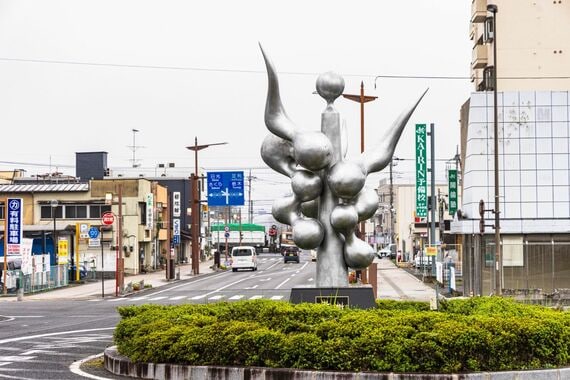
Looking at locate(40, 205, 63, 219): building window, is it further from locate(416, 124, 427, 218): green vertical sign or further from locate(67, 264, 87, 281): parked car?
locate(416, 124, 427, 218): green vertical sign

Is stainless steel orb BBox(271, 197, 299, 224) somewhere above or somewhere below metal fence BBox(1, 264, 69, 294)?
above

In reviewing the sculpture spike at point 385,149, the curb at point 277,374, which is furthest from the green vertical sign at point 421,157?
the curb at point 277,374

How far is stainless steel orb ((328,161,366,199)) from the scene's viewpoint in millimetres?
17656

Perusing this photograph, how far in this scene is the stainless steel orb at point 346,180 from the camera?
17.7 m

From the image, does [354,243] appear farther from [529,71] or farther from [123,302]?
[529,71]

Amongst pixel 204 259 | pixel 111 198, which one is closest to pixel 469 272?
pixel 111 198

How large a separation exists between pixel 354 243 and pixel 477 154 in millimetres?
20807

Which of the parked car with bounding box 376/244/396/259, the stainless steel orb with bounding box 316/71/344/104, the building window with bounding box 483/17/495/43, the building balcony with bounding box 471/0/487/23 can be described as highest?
the building balcony with bounding box 471/0/487/23

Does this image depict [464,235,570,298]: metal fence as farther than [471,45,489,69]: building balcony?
No

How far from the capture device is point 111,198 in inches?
2505

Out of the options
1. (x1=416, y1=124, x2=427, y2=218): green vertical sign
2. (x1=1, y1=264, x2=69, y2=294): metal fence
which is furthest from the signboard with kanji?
(x1=416, y1=124, x2=427, y2=218): green vertical sign

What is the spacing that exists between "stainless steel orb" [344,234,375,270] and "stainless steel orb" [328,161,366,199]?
2.97 feet

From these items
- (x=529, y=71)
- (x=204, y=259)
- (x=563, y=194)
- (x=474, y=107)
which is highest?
(x=529, y=71)

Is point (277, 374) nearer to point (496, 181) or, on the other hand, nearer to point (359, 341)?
point (359, 341)
